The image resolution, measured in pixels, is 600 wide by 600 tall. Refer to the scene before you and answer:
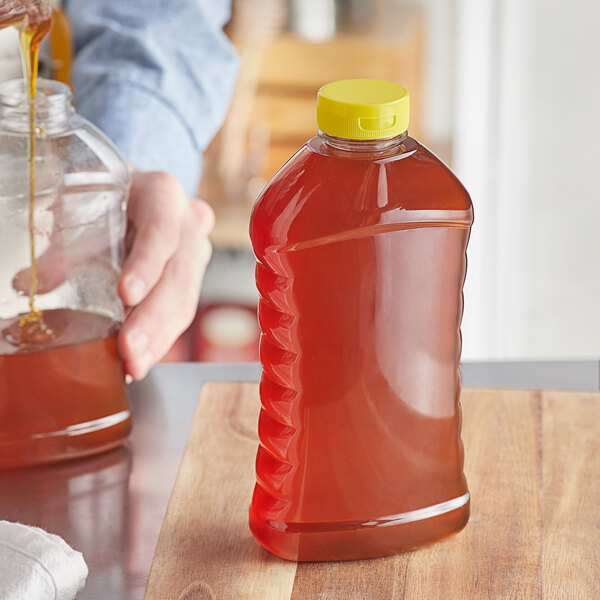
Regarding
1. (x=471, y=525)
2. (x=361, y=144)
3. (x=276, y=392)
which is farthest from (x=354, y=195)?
(x=471, y=525)

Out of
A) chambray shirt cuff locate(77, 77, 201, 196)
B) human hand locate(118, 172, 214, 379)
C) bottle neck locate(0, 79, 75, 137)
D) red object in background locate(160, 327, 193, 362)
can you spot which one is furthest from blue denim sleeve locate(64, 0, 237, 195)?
red object in background locate(160, 327, 193, 362)

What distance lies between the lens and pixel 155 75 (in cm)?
123

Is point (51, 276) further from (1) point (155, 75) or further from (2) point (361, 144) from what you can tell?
(1) point (155, 75)

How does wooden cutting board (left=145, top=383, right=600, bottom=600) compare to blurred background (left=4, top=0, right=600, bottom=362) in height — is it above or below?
above

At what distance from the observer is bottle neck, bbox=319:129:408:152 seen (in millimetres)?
575

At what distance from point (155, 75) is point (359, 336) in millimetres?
734

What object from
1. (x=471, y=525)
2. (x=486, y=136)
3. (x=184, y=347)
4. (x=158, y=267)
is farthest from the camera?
(x=184, y=347)

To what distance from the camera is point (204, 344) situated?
2.42 metres

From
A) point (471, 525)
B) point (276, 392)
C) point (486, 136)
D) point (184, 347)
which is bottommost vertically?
point (184, 347)

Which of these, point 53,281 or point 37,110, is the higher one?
point 37,110

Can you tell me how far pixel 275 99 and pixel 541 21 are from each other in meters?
0.61

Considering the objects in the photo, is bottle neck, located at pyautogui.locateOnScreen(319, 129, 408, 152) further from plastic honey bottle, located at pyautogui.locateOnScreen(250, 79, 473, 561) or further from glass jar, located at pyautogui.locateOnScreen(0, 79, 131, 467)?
glass jar, located at pyautogui.locateOnScreen(0, 79, 131, 467)

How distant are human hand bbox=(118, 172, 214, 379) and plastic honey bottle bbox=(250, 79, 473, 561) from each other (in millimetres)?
197

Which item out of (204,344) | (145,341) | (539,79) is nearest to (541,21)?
(539,79)
